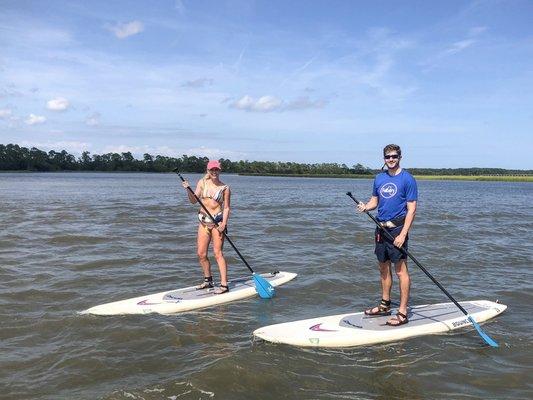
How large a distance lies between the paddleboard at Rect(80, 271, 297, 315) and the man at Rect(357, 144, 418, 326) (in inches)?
121

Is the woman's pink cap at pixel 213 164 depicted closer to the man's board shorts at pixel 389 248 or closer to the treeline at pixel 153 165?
the man's board shorts at pixel 389 248

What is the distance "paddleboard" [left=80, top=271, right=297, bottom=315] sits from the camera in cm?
770

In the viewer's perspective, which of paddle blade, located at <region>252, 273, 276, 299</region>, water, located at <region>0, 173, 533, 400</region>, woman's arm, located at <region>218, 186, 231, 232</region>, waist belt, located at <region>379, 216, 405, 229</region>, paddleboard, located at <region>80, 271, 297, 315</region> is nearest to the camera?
water, located at <region>0, 173, 533, 400</region>

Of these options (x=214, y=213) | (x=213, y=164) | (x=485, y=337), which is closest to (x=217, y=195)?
(x=214, y=213)

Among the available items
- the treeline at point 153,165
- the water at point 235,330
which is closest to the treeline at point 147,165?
the treeline at point 153,165

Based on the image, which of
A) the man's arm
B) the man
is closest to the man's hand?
the man

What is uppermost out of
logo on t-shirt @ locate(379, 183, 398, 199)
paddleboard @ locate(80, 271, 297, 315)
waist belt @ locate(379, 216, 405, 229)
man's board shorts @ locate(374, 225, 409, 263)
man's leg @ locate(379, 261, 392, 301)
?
logo on t-shirt @ locate(379, 183, 398, 199)

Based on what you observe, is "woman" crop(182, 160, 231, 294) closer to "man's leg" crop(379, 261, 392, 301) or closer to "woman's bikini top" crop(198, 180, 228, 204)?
"woman's bikini top" crop(198, 180, 228, 204)

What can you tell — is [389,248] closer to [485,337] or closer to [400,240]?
[400,240]

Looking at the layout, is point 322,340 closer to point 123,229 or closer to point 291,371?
point 291,371

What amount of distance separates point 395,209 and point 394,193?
0.79 feet

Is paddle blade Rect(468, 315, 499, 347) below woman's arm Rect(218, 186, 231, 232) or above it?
below

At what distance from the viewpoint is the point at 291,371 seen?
564 cm

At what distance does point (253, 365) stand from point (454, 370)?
252 cm
